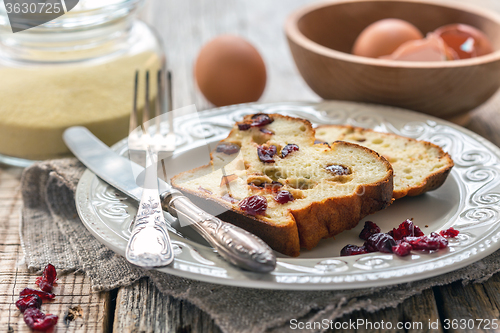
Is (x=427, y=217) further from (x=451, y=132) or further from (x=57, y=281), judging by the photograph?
(x=57, y=281)

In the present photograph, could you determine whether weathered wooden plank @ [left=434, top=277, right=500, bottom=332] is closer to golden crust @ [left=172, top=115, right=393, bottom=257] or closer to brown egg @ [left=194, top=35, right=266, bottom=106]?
golden crust @ [left=172, top=115, right=393, bottom=257]

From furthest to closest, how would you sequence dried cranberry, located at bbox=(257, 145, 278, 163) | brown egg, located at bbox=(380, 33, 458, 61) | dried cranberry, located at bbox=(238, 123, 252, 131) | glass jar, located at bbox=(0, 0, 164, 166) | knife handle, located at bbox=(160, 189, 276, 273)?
brown egg, located at bbox=(380, 33, 458, 61) < glass jar, located at bbox=(0, 0, 164, 166) < dried cranberry, located at bbox=(238, 123, 252, 131) < dried cranberry, located at bbox=(257, 145, 278, 163) < knife handle, located at bbox=(160, 189, 276, 273)

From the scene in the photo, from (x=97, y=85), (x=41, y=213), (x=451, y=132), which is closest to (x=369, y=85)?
Result: (x=451, y=132)

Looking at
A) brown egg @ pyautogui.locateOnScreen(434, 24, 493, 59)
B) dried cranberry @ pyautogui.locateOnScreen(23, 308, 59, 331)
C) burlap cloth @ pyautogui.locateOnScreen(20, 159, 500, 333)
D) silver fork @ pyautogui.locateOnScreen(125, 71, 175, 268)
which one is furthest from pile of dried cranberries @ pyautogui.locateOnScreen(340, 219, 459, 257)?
brown egg @ pyautogui.locateOnScreen(434, 24, 493, 59)

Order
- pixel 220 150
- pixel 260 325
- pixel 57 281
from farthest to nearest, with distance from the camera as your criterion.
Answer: pixel 220 150 → pixel 57 281 → pixel 260 325

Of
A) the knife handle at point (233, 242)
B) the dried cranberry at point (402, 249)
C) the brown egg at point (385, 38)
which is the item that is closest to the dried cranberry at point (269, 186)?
the knife handle at point (233, 242)

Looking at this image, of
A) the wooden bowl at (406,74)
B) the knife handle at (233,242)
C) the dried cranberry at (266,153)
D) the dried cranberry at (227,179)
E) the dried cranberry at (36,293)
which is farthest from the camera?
the wooden bowl at (406,74)

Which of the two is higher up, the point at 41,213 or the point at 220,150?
the point at 220,150

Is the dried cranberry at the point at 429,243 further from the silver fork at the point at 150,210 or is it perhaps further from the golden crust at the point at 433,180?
the silver fork at the point at 150,210
